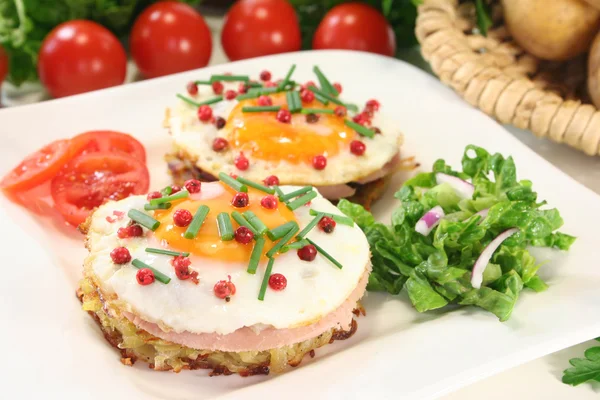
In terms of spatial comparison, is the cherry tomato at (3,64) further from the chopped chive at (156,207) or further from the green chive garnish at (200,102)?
the chopped chive at (156,207)

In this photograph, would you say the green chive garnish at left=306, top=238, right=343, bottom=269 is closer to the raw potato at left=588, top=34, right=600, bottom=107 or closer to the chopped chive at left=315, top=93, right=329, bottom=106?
the chopped chive at left=315, top=93, right=329, bottom=106

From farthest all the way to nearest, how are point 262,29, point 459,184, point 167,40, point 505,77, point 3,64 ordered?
point 262,29 → point 167,40 → point 3,64 → point 505,77 → point 459,184

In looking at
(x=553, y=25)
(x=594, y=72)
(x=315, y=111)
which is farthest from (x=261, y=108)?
(x=594, y=72)

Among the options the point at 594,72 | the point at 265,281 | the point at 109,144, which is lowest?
the point at 109,144

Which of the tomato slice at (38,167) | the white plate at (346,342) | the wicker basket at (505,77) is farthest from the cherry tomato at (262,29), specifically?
the tomato slice at (38,167)

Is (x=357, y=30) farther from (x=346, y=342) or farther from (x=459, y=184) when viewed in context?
(x=346, y=342)

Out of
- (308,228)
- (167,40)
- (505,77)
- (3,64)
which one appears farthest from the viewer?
(167,40)

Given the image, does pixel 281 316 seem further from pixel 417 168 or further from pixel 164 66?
pixel 164 66
